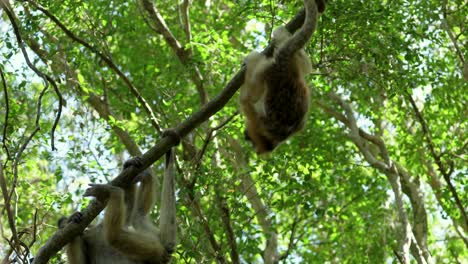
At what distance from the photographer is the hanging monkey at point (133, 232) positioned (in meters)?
9.07

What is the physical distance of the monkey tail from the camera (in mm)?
7668

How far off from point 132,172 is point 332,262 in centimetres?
1192

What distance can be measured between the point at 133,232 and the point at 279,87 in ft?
9.05

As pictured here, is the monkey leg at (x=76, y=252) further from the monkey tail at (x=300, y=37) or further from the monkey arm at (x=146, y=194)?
the monkey tail at (x=300, y=37)

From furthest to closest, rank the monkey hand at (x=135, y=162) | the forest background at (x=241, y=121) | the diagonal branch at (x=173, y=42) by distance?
the diagonal branch at (x=173, y=42)
the forest background at (x=241, y=121)
the monkey hand at (x=135, y=162)

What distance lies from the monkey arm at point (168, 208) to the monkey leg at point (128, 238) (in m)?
0.11

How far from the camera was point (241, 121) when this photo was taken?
13148 mm

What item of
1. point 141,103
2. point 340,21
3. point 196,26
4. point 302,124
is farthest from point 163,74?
point 302,124

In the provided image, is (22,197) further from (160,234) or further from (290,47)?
(290,47)

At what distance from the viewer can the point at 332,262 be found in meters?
18.9

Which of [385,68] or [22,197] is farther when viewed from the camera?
[22,197]

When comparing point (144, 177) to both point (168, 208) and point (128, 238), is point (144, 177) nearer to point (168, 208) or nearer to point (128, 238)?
point (168, 208)

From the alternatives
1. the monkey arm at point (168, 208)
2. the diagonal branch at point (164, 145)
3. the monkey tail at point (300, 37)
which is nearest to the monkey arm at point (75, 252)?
the monkey arm at point (168, 208)

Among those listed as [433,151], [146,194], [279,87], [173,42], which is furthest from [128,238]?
[433,151]
